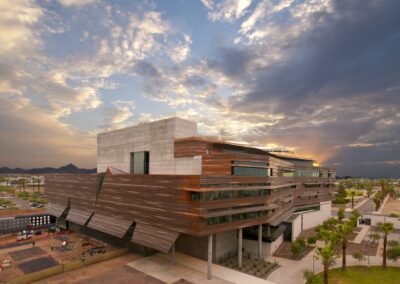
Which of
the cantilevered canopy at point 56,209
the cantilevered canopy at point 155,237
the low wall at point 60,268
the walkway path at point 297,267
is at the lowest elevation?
the walkway path at point 297,267

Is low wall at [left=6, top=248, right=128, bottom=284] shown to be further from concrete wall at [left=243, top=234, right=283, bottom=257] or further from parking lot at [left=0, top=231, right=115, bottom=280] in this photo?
concrete wall at [left=243, top=234, right=283, bottom=257]

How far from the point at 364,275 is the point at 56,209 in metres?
73.1

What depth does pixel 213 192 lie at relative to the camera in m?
39.6

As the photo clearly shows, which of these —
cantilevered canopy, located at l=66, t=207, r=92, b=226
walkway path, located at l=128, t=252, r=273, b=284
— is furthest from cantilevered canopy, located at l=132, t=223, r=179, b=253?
cantilevered canopy, located at l=66, t=207, r=92, b=226

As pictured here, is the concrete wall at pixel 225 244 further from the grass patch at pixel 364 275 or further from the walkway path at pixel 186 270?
the grass patch at pixel 364 275

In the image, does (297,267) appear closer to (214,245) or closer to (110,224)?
(214,245)

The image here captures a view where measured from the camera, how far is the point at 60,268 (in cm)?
4088

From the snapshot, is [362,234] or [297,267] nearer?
[297,267]

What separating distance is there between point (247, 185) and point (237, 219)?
19.1 feet

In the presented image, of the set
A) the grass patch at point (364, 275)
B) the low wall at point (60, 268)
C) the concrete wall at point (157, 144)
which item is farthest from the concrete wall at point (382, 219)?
the low wall at point (60, 268)

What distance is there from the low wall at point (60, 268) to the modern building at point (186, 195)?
3.78 metres

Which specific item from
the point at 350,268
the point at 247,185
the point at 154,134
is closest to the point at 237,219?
the point at 247,185

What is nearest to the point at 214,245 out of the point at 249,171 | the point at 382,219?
the point at 249,171

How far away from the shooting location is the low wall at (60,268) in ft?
120
